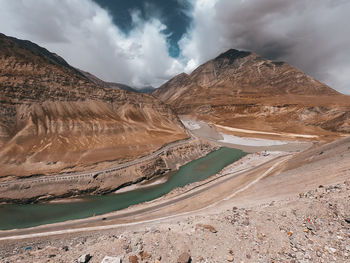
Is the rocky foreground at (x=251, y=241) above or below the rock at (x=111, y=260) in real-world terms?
below

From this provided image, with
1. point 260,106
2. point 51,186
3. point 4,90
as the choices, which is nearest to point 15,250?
point 51,186

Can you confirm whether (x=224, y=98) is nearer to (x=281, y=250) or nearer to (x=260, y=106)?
(x=260, y=106)

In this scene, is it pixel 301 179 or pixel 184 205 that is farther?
pixel 184 205

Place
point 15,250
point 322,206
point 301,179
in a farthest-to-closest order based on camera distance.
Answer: point 301,179
point 15,250
point 322,206

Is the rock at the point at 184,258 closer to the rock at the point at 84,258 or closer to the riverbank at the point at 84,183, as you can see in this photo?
the rock at the point at 84,258

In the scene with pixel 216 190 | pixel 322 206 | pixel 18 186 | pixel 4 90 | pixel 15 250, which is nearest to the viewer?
pixel 322 206

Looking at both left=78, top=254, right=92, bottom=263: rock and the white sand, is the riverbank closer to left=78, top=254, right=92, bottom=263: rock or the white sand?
left=78, top=254, right=92, bottom=263: rock

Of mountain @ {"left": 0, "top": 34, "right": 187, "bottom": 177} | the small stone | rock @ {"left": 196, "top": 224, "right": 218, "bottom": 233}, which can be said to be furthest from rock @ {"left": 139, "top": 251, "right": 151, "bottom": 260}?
mountain @ {"left": 0, "top": 34, "right": 187, "bottom": 177}

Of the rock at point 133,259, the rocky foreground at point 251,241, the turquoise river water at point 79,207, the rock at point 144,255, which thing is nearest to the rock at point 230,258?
the rocky foreground at point 251,241
